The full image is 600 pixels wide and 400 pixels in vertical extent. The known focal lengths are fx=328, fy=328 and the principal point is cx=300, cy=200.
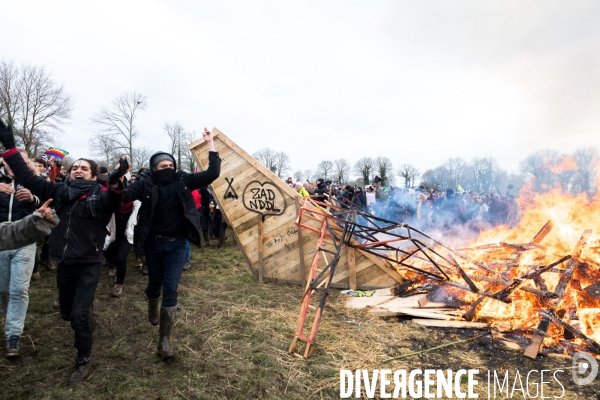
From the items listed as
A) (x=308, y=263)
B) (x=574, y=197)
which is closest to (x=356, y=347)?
(x=308, y=263)

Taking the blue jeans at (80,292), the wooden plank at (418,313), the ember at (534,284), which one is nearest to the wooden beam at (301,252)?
the ember at (534,284)

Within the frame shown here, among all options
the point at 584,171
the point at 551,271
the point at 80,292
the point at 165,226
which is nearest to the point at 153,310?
the point at 80,292

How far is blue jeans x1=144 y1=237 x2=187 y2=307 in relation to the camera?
372cm

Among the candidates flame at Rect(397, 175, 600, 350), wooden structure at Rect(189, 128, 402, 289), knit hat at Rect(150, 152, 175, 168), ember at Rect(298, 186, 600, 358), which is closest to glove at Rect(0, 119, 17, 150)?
knit hat at Rect(150, 152, 175, 168)

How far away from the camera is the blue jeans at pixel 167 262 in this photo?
3.72 m

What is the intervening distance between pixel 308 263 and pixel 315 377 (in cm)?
331

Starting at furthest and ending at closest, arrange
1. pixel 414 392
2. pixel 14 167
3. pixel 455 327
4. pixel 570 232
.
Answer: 1. pixel 570 232
2. pixel 455 327
3. pixel 414 392
4. pixel 14 167

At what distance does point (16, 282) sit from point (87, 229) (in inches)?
47.3

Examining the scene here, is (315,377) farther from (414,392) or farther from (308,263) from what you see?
(308,263)

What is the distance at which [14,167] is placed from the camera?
3.25m

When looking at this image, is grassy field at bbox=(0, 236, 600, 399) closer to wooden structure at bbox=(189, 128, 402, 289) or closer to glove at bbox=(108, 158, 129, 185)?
wooden structure at bbox=(189, 128, 402, 289)

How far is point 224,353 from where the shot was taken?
4.07 m

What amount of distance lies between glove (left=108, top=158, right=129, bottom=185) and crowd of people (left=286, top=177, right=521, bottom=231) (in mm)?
10963

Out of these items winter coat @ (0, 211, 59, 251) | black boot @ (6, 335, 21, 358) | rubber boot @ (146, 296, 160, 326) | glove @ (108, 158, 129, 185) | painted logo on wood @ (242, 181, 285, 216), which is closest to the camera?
winter coat @ (0, 211, 59, 251)
